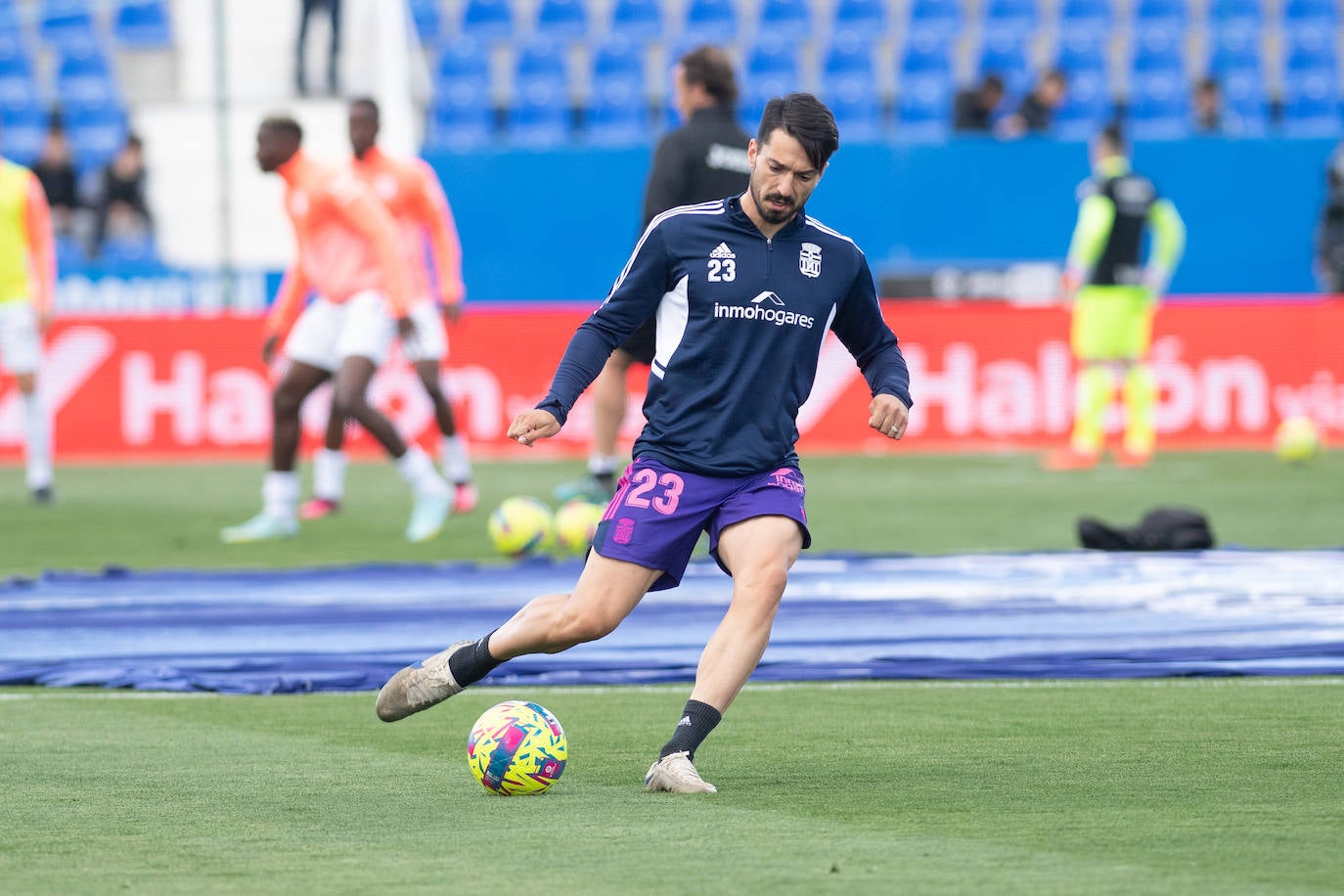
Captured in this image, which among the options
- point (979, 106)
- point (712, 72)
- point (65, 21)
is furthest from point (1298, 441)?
point (65, 21)

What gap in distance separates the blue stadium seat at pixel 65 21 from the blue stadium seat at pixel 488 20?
425cm

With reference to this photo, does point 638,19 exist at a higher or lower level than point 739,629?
higher

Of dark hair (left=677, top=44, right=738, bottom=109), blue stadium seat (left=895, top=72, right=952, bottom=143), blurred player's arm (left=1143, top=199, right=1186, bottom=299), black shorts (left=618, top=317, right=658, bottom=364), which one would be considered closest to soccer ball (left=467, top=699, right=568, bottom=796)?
black shorts (left=618, top=317, right=658, bottom=364)

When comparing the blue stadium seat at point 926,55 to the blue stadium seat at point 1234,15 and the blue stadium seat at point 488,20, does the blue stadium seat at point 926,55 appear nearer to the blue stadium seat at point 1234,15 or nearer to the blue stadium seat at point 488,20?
the blue stadium seat at point 1234,15

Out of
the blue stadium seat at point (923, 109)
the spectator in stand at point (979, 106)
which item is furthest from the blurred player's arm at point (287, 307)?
the blue stadium seat at point (923, 109)

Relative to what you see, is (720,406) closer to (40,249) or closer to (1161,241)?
(40,249)

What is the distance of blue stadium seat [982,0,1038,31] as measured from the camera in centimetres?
2355

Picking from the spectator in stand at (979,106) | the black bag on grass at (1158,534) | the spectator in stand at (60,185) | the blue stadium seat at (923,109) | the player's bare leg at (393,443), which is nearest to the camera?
the black bag on grass at (1158,534)

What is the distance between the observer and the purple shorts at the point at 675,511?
5.48 m

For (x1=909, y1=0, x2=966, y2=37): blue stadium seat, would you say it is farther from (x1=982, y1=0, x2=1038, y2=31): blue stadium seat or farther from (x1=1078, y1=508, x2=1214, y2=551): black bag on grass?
(x1=1078, y1=508, x2=1214, y2=551): black bag on grass

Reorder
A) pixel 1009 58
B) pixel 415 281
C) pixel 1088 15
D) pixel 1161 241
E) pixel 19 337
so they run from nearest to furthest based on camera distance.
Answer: pixel 415 281, pixel 19 337, pixel 1161 241, pixel 1009 58, pixel 1088 15

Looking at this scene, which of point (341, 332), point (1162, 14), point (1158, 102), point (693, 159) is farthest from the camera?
point (1162, 14)

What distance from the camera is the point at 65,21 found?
24.1 m

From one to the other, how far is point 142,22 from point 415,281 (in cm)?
1180
